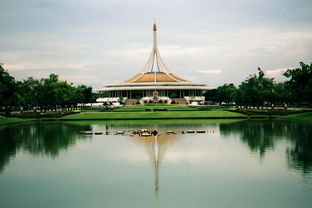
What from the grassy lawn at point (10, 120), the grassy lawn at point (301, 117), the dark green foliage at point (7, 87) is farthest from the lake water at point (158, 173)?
the dark green foliage at point (7, 87)

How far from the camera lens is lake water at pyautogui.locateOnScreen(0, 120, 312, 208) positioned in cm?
1088

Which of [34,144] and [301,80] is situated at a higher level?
[301,80]

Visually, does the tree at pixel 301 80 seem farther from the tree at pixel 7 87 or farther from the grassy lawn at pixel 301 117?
the tree at pixel 7 87

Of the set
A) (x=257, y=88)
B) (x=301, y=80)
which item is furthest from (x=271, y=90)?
(x=301, y=80)

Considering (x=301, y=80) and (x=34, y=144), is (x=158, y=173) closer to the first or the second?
(x=34, y=144)

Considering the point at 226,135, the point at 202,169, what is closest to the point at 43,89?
the point at 226,135

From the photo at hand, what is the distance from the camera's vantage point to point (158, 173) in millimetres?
13898

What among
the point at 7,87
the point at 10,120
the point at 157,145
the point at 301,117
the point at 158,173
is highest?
the point at 7,87

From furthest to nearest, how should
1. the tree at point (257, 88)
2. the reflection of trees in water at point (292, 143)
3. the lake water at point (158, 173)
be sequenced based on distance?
the tree at point (257, 88)
the reflection of trees in water at point (292, 143)
the lake water at point (158, 173)

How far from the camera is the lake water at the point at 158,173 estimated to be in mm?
10875

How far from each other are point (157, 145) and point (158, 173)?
21.3 ft

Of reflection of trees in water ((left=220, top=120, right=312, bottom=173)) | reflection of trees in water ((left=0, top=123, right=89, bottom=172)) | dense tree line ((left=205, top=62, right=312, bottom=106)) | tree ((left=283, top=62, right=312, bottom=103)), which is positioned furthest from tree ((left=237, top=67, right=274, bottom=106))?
reflection of trees in water ((left=0, top=123, right=89, bottom=172))

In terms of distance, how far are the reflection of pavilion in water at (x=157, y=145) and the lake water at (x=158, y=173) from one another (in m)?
0.02

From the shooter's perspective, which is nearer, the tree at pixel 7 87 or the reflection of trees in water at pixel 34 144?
the reflection of trees in water at pixel 34 144
